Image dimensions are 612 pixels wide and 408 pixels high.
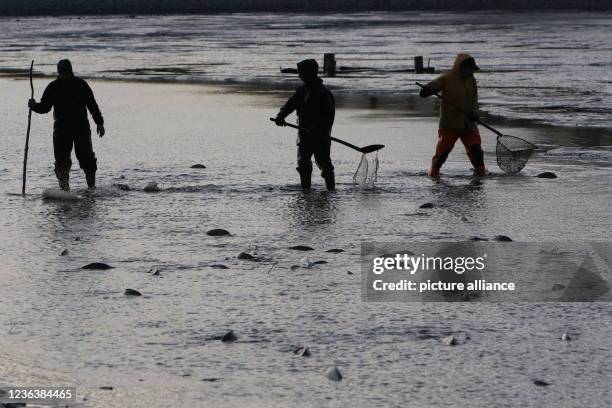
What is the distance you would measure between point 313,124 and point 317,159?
0.39 meters

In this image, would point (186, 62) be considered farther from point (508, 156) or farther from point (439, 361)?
point (439, 361)

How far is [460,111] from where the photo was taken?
14.4 m

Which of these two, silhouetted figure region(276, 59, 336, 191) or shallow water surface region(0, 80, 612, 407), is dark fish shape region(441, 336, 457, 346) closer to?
shallow water surface region(0, 80, 612, 407)

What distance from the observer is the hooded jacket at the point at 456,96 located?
1448 cm

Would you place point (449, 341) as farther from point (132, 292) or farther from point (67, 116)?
point (67, 116)

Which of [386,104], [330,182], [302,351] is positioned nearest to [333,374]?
[302,351]

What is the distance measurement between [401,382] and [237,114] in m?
16.9

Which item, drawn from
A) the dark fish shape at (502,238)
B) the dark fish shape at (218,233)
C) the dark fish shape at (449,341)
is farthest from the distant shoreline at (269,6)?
the dark fish shape at (449,341)

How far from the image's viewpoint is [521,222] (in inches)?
437

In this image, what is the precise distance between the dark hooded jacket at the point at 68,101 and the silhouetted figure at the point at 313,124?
2.09 meters

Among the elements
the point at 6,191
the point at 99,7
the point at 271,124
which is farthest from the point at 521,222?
the point at 99,7

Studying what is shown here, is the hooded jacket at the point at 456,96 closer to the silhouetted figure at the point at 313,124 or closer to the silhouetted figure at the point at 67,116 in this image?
the silhouetted figure at the point at 313,124

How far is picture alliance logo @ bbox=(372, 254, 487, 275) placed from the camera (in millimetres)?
9128

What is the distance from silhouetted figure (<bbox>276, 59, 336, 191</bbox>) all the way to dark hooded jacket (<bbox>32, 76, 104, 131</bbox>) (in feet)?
6.86
